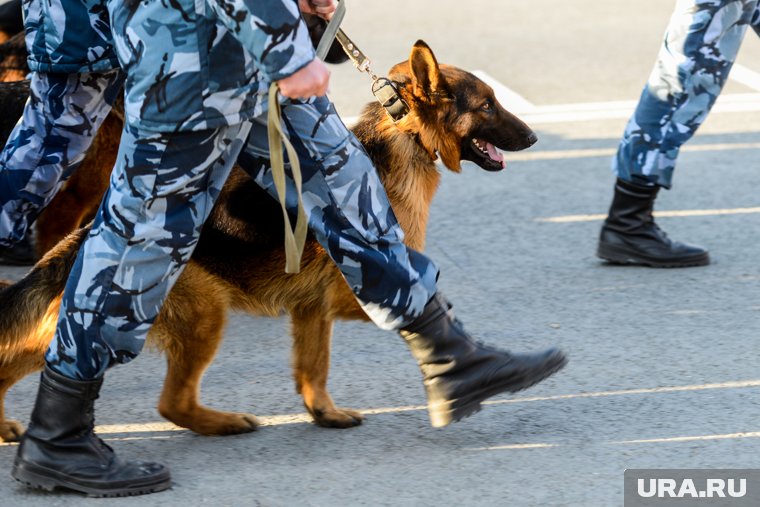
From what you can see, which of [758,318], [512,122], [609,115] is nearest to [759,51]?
[609,115]

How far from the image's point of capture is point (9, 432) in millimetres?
3768

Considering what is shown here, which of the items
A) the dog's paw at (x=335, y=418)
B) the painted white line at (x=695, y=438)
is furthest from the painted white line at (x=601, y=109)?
the painted white line at (x=695, y=438)

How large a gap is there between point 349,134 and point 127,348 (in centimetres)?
83

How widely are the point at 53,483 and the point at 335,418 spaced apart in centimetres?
89

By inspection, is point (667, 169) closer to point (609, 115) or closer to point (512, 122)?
point (512, 122)

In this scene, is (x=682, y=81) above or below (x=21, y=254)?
above

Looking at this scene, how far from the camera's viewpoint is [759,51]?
888cm

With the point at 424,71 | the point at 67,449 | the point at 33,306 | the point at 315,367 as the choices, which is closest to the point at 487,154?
the point at 424,71

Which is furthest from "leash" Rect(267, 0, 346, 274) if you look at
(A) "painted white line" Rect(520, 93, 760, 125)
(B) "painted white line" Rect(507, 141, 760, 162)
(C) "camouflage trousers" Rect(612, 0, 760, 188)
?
(A) "painted white line" Rect(520, 93, 760, 125)

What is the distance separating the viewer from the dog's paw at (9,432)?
3760 millimetres

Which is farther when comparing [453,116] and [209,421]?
[453,116]

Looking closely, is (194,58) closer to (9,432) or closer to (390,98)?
(390,98)

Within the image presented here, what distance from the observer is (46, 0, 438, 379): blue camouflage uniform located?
10.1 ft

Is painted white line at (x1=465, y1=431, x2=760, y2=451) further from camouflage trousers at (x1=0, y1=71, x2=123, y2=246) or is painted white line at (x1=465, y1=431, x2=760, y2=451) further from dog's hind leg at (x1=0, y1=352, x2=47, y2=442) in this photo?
camouflage trousers at (x1=0, y1=71, x2=123, y2=246)
